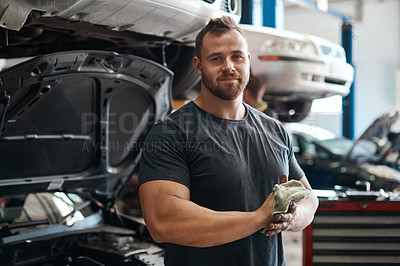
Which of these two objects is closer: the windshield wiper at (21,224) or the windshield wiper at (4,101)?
the windshield wiper at (4,101)

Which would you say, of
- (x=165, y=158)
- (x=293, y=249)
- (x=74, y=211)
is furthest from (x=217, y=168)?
(x=293, y=249)

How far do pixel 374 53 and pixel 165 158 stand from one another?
11.8 m

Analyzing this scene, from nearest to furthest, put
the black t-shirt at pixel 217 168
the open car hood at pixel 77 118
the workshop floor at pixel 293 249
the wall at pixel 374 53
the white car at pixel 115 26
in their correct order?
1. the black t-shirt at pixel 217 168
2. the white car at pixel 115 26
3. the open car hood at pixel 77 118
4. the workshop floor at pixel 293 249
5. the wall at pixel 374 53

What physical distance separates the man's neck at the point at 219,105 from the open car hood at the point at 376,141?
12.7ft

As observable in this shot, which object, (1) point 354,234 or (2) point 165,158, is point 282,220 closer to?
(2) point 165,158

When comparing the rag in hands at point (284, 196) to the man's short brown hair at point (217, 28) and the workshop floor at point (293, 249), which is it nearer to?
the man's short brown hair at point (217, 28)

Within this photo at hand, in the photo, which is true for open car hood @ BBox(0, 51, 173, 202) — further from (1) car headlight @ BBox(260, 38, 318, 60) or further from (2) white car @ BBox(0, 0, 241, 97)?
(1) car headlight @ BBox(260, 38, 318, 60)

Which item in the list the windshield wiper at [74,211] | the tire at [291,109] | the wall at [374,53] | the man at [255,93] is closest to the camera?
the windshield wiper at [74,211]

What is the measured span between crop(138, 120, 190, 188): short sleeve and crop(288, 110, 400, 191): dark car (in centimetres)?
373

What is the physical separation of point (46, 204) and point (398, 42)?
11469mm

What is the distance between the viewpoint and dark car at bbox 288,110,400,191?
194 inches

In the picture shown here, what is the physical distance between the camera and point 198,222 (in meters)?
1.17

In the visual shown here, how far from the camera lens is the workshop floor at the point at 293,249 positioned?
3.76m

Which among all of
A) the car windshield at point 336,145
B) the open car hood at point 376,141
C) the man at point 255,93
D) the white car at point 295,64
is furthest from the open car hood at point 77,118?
the car windshield at point 336,145
